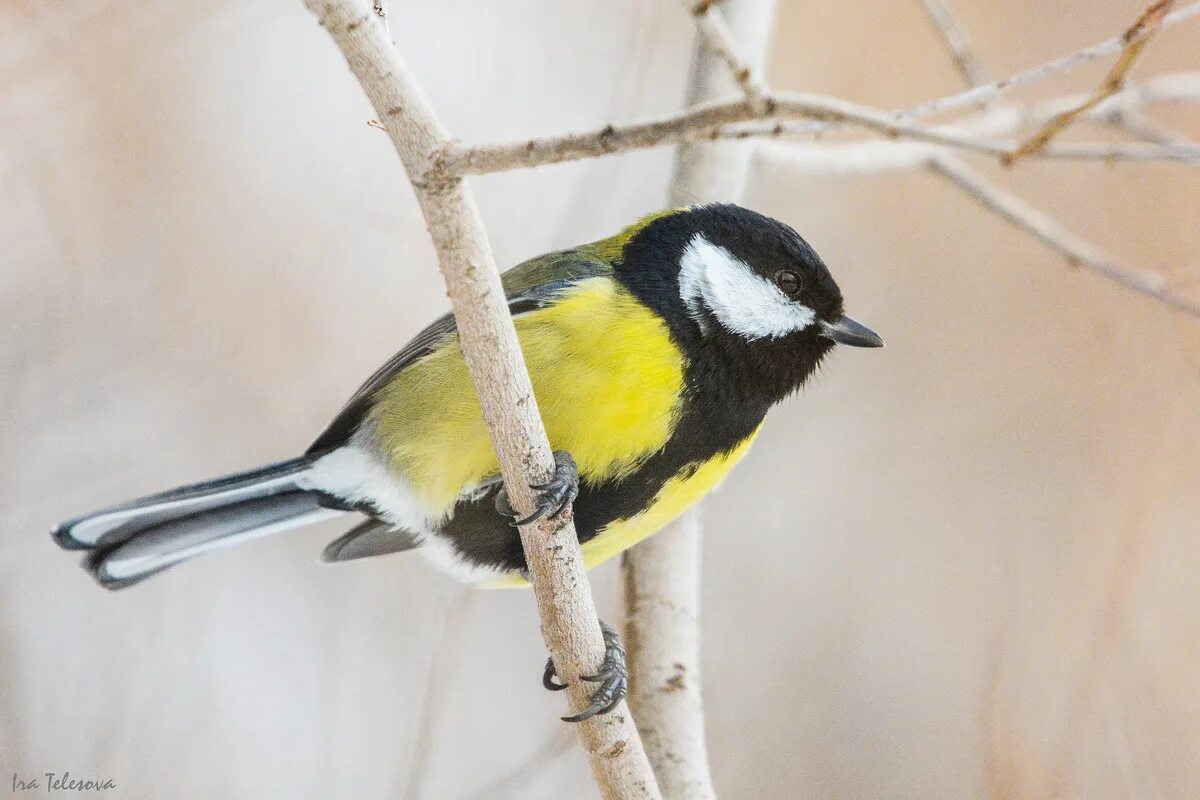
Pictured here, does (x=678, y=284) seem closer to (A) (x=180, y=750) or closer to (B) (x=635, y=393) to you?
(B) (x=635, y=393)

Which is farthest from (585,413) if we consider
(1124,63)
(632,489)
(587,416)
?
(1124,63)

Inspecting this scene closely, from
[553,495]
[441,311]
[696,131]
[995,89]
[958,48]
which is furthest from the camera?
[441,311]

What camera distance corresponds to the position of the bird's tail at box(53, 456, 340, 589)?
180 cm

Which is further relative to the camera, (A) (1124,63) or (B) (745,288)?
(B) (745,288)

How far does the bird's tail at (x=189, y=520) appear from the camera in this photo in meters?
1.80

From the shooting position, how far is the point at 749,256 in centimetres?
181

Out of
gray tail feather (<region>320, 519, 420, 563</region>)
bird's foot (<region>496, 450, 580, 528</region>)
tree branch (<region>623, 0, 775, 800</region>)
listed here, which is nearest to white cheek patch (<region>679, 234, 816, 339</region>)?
tree branch (<region>623, 0, 775, 800</region>)

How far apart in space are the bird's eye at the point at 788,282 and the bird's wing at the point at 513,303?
0.29 meters

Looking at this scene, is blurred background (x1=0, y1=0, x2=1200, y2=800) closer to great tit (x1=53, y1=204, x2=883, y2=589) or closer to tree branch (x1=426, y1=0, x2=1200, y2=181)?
great tit (x1=53, y1=204, x2=883, y2=589)

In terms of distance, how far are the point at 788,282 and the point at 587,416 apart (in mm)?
457

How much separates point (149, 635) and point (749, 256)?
65.3 inches

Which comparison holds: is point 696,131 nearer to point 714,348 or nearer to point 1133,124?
point 714,348

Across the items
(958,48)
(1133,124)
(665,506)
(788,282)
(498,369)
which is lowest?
(665,506)

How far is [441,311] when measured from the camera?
2.98 metres
